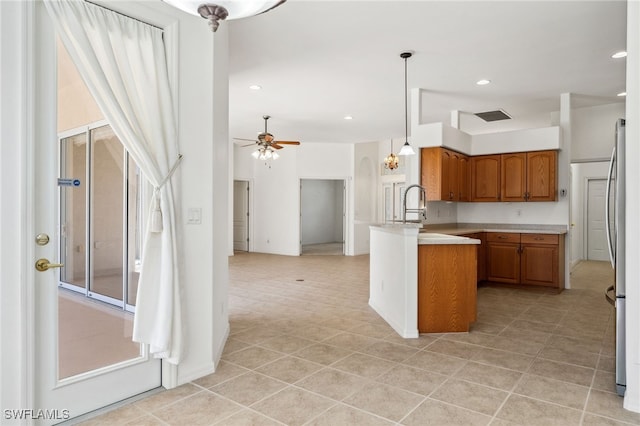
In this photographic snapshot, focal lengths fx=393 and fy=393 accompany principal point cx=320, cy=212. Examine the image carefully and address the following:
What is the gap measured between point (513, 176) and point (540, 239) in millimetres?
1115

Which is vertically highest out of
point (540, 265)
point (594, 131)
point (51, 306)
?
point (594, 131)

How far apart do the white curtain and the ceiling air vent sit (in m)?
5.90

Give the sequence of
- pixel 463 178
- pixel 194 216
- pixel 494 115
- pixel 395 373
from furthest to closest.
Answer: pixel 494 115 → pixel 463 178 → pixel 395 373 → pixel 194 216

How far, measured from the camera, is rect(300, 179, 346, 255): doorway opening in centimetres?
1302

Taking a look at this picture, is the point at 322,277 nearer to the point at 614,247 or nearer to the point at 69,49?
the point at 614,247

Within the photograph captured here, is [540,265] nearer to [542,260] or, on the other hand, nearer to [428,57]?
[542,260]

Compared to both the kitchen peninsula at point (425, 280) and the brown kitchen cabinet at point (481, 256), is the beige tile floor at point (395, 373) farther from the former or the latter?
the brown kitchen cabinet at point (481, 256)

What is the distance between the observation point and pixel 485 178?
21.4ft

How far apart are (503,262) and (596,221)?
4562mm

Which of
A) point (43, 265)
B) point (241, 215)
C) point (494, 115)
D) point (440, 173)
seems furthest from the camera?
point (241, 215)

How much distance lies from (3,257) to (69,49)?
115 centimetres

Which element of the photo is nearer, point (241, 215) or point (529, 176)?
point (529, 176)

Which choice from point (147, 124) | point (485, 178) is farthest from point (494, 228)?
point (147, 124)
